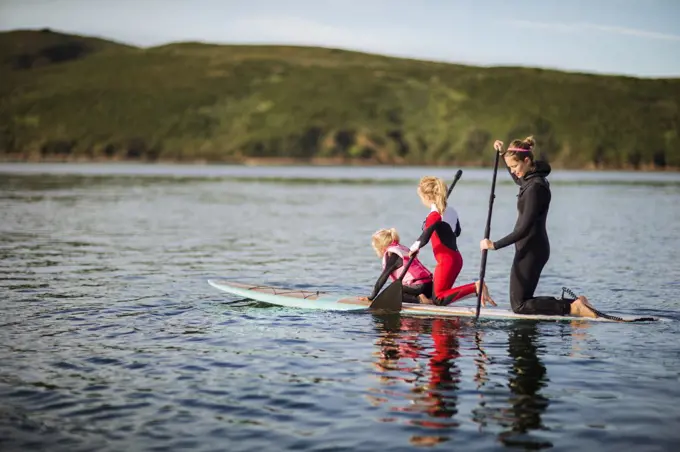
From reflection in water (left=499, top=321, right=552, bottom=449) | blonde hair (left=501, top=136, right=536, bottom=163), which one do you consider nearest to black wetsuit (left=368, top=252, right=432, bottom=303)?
reflection in water (left=499, top=321, right=552, bottom=449)

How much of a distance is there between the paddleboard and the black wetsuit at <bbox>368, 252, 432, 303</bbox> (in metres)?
0.27

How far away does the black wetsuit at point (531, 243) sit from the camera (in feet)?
45.7

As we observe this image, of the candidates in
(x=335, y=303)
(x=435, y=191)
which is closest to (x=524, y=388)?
(x=435, y=191)

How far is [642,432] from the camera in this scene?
963 cm

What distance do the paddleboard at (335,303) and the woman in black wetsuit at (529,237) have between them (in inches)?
8.6

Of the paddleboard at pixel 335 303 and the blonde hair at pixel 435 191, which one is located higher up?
the blonde hair at pixel 435 191

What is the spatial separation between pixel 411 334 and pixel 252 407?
474 centimetres

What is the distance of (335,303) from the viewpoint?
54.3ft

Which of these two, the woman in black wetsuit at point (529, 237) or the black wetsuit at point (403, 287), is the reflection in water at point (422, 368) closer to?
the black wetsuit at point (403, 287)

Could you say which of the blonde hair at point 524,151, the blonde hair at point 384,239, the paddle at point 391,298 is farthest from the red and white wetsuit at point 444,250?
the blonde hair at point 524,151

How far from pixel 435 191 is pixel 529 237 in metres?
1.83

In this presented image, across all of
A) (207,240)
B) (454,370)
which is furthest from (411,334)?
(207,240)

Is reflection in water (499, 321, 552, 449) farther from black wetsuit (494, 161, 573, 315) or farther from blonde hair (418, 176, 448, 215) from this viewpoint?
blonde hair (418, 176, 448, 215)

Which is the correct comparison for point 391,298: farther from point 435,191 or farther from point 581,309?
point 581,309
